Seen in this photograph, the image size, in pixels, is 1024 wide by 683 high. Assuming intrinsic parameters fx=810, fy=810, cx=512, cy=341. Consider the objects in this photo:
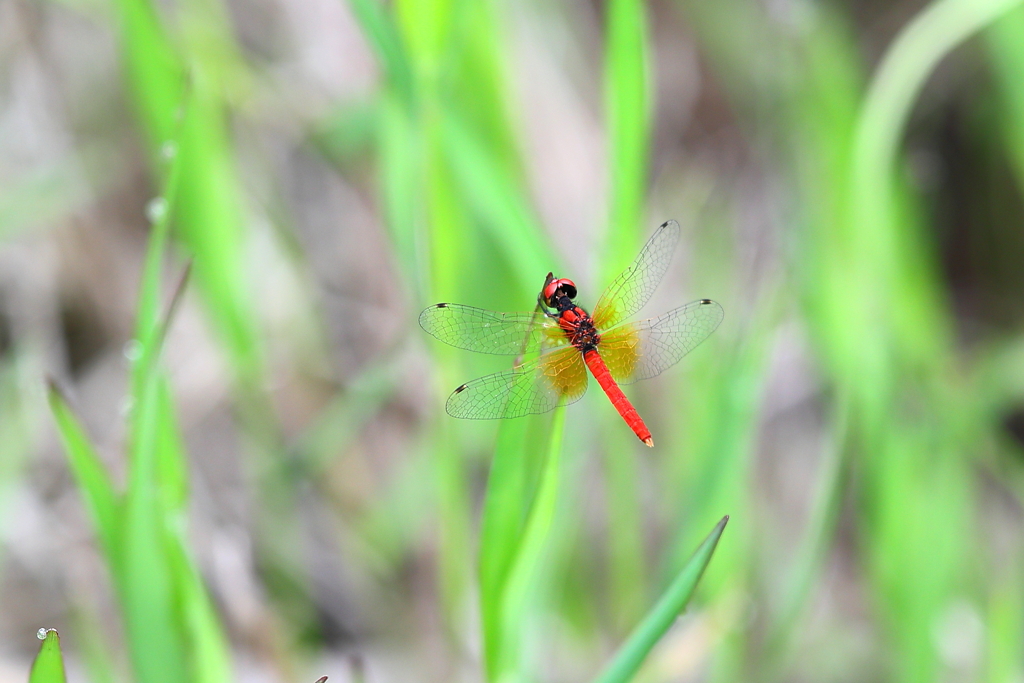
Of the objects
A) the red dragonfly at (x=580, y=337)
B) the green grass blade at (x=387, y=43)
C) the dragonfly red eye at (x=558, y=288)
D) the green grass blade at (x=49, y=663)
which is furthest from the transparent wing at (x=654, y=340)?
the green grass blade at (x=49, y=663)

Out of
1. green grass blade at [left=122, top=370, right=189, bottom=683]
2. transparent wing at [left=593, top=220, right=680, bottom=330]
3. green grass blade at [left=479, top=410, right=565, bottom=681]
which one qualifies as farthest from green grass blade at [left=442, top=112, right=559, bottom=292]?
green grass blade at [left=122, top=370, right=189, bottom=683]

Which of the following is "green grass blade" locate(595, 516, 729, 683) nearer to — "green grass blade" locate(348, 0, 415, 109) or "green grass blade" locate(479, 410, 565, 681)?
"green grass blade" locate(479, 410, 565, 681)

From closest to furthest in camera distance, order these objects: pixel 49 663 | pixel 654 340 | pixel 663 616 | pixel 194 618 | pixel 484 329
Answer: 1. pixel 49 663
2. pixel 663 616
3. pixel 194 618
4. pixel 484 329
5. pixel 654 340

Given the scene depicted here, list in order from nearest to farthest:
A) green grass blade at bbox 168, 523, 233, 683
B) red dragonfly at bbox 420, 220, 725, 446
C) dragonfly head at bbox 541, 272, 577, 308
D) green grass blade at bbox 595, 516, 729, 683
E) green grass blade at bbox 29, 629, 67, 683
Answer: green grass blade at bbox 29, 629, 67, 683 → green grass blade at bbox 595, 516, 729, 683 → green grass blade at bbox 168, 523, 233, 683 → red dragonfly at bbox 420, 220, 725, 446 → dragonfly head at bbox 541, 272, 577, 308

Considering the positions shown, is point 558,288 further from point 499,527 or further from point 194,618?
point 194,618

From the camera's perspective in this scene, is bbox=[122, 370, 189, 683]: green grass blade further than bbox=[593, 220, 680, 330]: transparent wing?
No

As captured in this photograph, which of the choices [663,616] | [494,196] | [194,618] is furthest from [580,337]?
[194,618]

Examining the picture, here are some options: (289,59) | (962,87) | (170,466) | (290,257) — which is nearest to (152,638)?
(170,466)

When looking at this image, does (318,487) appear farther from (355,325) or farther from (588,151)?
(588,151)
